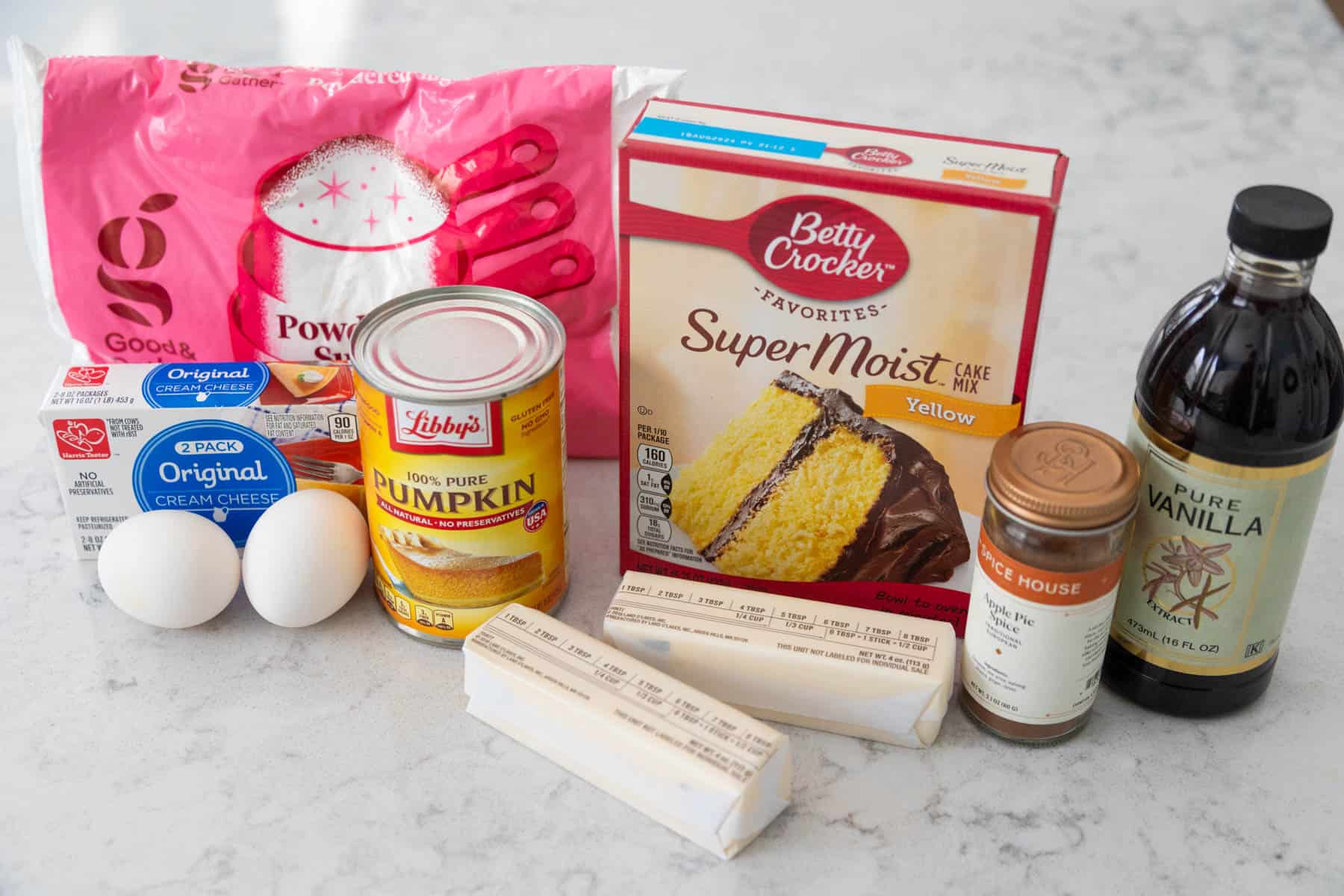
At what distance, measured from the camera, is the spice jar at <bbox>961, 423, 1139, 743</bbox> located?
3.78 ft

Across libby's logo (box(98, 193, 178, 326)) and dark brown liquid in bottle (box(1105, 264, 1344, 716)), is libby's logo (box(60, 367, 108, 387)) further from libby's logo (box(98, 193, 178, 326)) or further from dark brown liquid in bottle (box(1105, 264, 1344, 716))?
dark brown liquid in bottle (box(1105, 264, 1344, 716))

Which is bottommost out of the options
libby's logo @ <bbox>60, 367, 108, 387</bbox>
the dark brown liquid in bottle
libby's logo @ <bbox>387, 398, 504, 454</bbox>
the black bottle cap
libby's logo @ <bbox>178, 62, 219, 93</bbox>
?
libby's logo @ <bbox>60, 367, 108, 387</bbox>

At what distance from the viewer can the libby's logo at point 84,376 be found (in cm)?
144

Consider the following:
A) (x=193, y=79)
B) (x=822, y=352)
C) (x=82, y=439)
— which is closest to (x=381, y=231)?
(x=193, y=79)

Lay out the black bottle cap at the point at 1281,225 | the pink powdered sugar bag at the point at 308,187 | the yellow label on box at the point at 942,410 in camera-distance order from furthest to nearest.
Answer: the pink powdered sugar bag at the point at 308,187, the yellow label on box at the point at 942,410, the black bottle cap at the point at 1281,225

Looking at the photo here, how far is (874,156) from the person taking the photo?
4.15 ft

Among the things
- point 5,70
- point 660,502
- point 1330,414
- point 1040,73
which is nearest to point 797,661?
point 660,502

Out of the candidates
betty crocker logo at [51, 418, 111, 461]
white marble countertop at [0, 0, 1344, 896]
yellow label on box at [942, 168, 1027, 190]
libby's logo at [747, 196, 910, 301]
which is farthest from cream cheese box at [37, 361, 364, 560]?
yellow label on box at [942, 168, 1027, 190]

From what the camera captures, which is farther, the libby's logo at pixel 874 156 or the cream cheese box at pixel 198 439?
the cream cheese box at pixel 198 439

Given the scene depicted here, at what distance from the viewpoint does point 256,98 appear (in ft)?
5.04

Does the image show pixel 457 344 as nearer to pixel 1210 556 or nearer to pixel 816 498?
pixel 816 498

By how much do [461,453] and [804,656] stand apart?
36 centimetres

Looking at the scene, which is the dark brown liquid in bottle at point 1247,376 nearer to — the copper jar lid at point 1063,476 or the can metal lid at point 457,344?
the copper jar lid at point 1063,476

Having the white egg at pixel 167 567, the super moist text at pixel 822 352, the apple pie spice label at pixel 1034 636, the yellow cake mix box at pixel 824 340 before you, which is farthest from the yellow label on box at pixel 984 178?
the white egg at pixel 167 567
